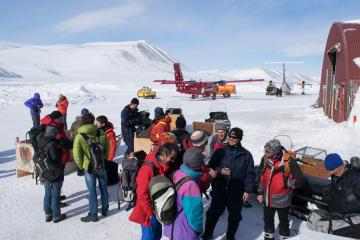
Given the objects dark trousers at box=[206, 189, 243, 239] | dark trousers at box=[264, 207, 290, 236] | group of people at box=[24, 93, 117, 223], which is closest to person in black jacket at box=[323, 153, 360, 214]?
dark trousers at box=[264, 207, 290, 236]

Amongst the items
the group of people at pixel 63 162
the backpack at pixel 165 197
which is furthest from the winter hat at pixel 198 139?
the group of people at pixel 63 162

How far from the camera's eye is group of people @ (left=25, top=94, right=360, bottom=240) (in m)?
3.32

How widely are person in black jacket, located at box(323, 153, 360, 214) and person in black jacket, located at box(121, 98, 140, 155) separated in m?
5.29

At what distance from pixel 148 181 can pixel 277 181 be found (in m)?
1.88

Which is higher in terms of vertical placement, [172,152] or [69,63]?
[69,63]

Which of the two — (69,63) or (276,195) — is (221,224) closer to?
(276,195)

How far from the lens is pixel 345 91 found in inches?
575

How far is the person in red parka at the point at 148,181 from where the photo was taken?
3.54m

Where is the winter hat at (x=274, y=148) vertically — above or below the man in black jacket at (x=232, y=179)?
above

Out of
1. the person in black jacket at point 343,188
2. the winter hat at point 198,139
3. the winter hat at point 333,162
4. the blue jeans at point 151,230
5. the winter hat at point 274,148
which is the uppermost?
the winter hat at point 198,139

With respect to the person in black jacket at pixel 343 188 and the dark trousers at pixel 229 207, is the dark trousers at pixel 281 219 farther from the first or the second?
the person in black jacket at pixel 343 188

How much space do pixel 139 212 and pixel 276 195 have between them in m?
1.92

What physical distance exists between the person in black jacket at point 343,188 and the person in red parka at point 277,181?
51cm

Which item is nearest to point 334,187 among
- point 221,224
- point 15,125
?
point 221,224
